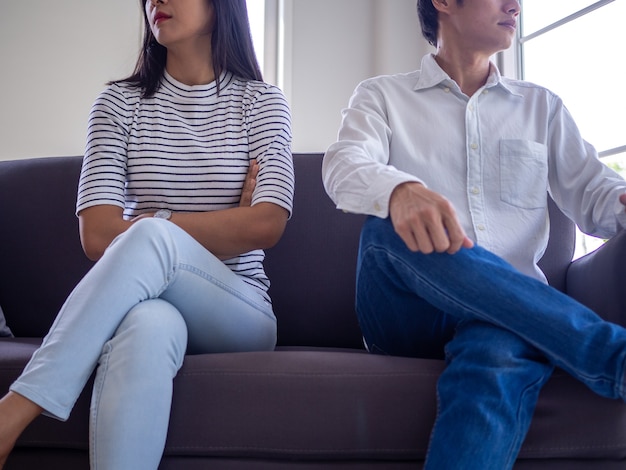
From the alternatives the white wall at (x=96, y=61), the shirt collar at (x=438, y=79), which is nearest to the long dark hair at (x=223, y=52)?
the shirt collar at (x=438, y=79)

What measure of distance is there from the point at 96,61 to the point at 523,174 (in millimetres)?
2711

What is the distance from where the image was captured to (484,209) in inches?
54.4

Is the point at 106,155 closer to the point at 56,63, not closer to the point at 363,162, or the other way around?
the point at 363,162

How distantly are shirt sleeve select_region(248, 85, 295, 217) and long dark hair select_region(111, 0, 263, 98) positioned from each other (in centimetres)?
10

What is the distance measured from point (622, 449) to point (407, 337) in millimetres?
366

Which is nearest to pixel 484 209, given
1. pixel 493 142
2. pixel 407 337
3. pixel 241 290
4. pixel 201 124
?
pixel 493 142

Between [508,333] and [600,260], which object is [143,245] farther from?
[600,260]

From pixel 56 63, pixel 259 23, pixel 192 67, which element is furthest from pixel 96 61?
pixel 192 67

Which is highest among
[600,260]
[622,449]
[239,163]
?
[239,163]

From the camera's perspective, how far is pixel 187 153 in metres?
1.47

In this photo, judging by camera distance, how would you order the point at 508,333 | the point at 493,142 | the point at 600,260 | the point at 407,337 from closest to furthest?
the point at 508,333 → the point at 407,337 → the point at 600,260 → the point at 493,142

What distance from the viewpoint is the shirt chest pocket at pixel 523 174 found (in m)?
1.40

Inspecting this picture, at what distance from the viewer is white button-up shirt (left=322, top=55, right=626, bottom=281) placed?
4.48ft

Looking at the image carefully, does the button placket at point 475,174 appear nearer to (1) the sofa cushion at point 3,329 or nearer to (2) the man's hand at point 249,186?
(2) the man's hand at point 249,186
